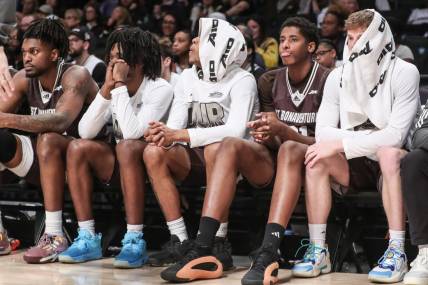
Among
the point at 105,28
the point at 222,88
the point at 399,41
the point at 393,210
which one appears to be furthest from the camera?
the point at 105,28

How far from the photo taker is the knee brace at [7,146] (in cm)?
500

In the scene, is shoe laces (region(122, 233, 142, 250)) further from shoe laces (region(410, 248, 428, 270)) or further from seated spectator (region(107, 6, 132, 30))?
seated spectator (region(107, 6, 132, 30))

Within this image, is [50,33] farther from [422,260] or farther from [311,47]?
[422,260]

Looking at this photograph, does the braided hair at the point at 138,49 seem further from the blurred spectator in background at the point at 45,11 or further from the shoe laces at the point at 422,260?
the blurred spectator in background at the point at 45,11

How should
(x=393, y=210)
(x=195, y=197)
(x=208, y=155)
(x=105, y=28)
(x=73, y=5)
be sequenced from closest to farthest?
(x=393, y=210), (x=208, y=155), (x=195, y=197), (x=105, y=28), (x=73, y=5)

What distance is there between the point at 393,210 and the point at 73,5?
331 inches

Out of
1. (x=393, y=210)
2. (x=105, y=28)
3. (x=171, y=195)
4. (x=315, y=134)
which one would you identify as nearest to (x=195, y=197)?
(x=171, y=195)

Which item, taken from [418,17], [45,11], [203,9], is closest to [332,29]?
[418,17]

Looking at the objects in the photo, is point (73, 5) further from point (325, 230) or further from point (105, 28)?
point (325, 230)

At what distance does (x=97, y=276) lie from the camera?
171 inches

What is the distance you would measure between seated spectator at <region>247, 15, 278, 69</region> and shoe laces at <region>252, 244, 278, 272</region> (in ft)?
13.5

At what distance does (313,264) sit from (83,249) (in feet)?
4.49

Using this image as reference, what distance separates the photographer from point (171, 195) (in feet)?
15.1

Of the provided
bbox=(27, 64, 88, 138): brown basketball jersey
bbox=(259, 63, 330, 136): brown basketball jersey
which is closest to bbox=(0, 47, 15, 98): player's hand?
bbox=(27, 64, 88, 138): brown basketball jersey
